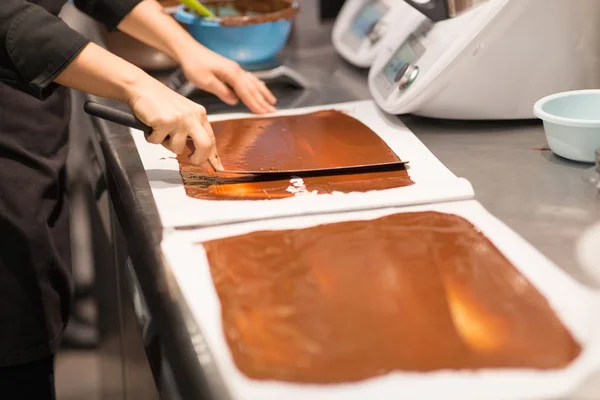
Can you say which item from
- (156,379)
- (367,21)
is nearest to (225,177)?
(156,379)

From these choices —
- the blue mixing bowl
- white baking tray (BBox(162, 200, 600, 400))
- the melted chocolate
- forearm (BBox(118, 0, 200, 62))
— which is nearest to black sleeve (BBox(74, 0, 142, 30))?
forearm (BBox(118, 0, 200, 62))

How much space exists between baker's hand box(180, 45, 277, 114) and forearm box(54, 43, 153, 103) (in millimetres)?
300

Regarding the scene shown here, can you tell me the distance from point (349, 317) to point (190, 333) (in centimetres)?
14

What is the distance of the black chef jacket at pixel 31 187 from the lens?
0.93 m

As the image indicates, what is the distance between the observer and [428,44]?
116 cm

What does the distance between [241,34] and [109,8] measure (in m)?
0.23

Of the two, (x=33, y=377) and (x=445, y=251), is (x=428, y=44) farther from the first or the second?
(x=33, y=377)

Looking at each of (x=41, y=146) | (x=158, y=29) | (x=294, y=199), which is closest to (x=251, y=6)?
(x=158, y=29)

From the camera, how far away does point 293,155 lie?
105 cm

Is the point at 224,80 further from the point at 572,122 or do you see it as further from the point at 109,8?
the point at 572,122

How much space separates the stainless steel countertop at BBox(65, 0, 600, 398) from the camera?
831 mm

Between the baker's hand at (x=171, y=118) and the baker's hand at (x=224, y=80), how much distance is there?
11.8 inches

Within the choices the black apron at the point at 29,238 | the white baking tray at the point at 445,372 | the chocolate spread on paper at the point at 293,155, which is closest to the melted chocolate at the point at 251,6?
the chocolate spread on paper at the point at 293,155

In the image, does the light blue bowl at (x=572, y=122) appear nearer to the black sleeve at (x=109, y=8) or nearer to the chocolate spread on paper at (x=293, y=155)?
the chocolate spread on paper at (x=293, y=155)
